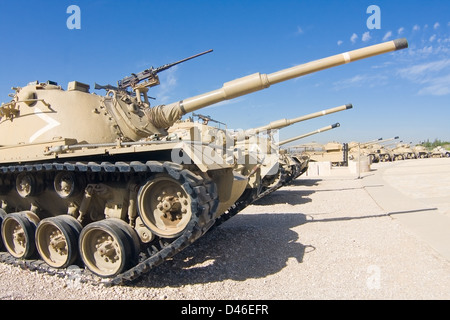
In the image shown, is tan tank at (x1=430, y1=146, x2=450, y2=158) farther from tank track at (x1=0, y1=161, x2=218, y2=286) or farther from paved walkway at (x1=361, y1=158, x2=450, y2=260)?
tank track at (x1=0, y1=161, x2=218, y2=286)

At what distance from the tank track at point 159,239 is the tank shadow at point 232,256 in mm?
448

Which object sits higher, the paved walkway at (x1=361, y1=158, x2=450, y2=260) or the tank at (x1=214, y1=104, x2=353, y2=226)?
the tank at (x1=214, y1=104, x2=353, y2=226)

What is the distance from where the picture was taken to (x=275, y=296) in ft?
13.3

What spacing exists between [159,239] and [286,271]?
195cm

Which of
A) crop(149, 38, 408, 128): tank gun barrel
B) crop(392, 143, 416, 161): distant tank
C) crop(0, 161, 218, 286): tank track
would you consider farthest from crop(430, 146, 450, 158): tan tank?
crop(0, 161, 218, 286): tank track

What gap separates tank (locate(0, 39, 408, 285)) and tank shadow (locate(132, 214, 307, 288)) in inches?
21.7

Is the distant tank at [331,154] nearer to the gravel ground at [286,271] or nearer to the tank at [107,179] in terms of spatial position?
the gravel ground at [286,271]

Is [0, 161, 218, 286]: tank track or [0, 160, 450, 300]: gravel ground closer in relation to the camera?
[0, 161, 218, 286]: tank track

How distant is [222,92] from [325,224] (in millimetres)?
4422

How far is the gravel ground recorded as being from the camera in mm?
4160

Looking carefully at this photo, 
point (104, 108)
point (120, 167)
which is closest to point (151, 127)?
point (104, 108)

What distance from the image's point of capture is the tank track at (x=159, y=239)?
3.86 meters

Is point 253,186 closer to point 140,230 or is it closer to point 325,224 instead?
point 325,224

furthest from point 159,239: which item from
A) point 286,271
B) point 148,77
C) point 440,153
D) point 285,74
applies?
point 440,153
